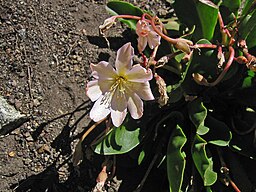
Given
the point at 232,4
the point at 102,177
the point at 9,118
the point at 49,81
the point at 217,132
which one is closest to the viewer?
the point at 102,177

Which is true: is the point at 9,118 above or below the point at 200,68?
below

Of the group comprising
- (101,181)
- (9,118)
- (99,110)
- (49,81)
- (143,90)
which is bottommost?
(9,118)

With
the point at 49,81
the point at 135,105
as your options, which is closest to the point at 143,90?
the point at 135,105

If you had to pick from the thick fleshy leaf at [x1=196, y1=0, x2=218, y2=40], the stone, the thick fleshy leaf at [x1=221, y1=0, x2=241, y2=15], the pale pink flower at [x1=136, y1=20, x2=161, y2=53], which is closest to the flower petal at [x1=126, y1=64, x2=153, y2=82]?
the pale pink flower at [x1=136, y1=20, x2=161, y2=53]

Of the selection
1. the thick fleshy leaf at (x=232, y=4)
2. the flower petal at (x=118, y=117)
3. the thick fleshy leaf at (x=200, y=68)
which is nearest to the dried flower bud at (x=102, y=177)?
the flower petal at (x=118, y=117)

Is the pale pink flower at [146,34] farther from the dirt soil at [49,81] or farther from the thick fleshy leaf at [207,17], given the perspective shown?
the dirt soil at [49,81]

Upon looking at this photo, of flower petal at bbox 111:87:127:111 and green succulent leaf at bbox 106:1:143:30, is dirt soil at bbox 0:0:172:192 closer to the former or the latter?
green succulent leaf at bbox 106:1:143:30

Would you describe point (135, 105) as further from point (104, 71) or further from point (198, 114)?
point (198, 114)
